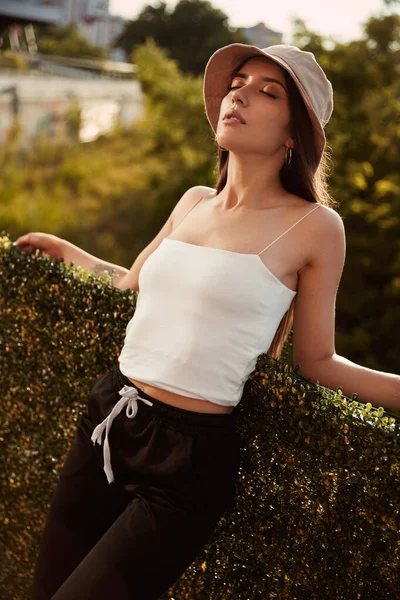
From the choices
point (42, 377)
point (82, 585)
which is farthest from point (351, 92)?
point (82, 585)

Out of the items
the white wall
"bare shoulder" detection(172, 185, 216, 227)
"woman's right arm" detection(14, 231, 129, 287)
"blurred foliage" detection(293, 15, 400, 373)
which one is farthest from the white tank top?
the white wall

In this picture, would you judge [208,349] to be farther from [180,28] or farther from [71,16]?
[71,16]

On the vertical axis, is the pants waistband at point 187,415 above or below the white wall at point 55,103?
above

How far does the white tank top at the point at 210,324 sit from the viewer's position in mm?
2053

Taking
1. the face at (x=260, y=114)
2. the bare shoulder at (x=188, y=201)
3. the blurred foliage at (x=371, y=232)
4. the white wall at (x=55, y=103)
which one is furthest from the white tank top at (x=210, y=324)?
the white wall at (x=55, y=103)

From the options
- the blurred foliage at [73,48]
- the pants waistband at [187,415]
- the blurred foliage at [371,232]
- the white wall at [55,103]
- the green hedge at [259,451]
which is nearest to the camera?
the green hedge at [259,451]

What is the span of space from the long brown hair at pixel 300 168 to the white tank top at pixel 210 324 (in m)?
0.18

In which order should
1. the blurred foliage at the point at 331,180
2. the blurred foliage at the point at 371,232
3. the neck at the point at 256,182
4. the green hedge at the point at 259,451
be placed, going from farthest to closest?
the blurred foliage at the point at 331,180, the blurred foliage at the point at 371,232, the neck at the point at 256,182, the green hedge at the point at 259,451

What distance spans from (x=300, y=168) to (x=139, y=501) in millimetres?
1111

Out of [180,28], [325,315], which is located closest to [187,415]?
[325,315]

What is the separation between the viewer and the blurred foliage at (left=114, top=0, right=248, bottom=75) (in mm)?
58938

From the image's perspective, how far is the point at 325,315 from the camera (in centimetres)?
214

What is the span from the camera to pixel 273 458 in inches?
84.6

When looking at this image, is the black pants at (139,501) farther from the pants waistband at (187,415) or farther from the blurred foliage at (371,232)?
the blurred foliage at (371,232)
